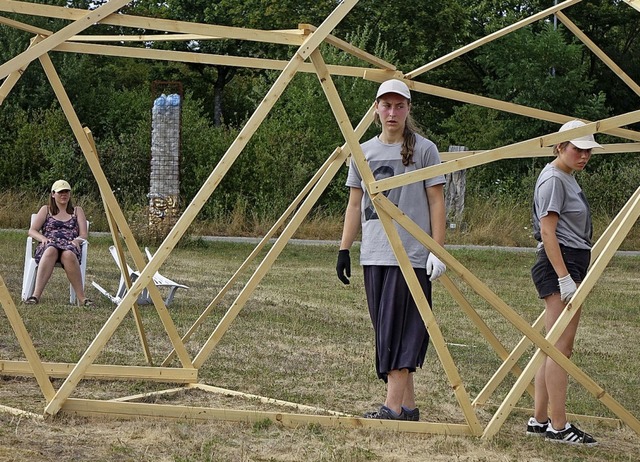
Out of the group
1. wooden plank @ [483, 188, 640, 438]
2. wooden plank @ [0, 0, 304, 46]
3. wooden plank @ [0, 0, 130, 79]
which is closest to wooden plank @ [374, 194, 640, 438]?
wooden plank @ [483, 188, 640, 438]

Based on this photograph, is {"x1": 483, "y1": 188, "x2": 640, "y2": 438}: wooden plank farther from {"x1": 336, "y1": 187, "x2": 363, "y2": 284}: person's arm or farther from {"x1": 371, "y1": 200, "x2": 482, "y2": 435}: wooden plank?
{"x1": 336, "y1": 187, "x2": 363, "y2": 284}: person's arm

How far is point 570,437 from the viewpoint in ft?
18.5

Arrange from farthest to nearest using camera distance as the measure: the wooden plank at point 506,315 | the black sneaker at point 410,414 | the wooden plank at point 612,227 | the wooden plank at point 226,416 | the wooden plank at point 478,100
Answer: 1. the wooden plank at point 478,100
2. the wooden plank at point 612,227
3. the black sneaker at point 410,414
4. the wooden plank at point 226,416
5. the wooden plank at point 506,315

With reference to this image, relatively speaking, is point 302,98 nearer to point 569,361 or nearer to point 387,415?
point 387,415

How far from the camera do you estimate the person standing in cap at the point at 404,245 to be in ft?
18.4

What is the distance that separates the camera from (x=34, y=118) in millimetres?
24469

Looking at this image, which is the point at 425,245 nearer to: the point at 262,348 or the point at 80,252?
the point at 262,348

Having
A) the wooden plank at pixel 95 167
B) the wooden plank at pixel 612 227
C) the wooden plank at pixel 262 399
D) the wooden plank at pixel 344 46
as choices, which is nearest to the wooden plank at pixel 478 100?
the wooden plank at pixel 344 46

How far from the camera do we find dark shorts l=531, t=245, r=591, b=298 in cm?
560

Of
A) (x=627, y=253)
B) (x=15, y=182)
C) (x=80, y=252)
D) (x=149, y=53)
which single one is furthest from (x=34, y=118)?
(x=149, y=53)

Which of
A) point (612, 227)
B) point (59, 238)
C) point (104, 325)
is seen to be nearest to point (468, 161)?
point (612, 227)

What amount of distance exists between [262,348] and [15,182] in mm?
16194

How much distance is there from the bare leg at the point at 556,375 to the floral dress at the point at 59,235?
20.0 feet

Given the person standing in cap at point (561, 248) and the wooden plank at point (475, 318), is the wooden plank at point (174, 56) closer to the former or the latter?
the wooden plank at point (475, 318)
